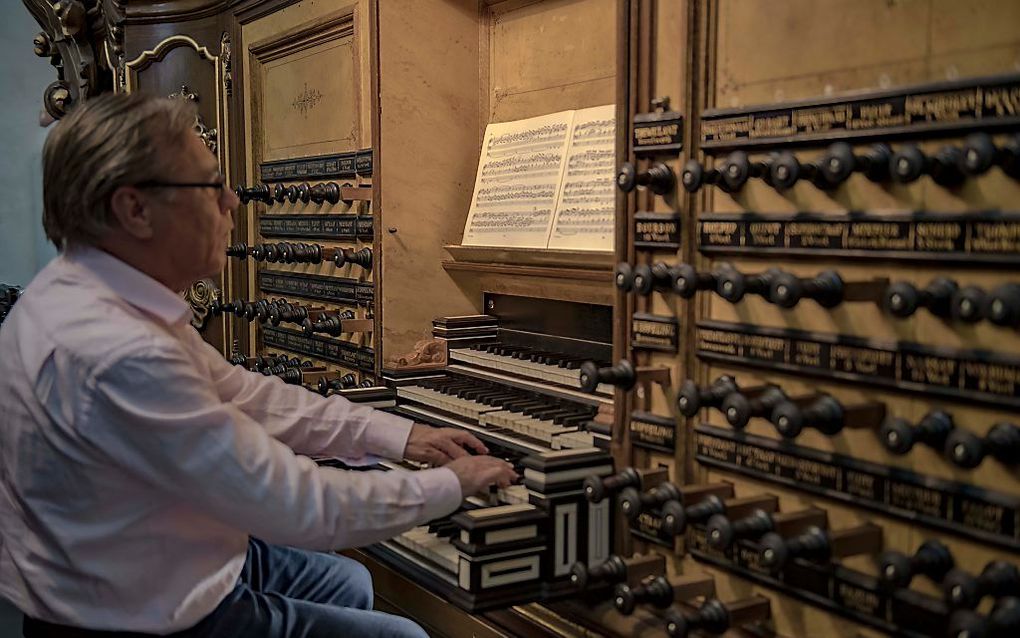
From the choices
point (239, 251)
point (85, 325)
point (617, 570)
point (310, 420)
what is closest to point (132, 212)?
point (85, 325)

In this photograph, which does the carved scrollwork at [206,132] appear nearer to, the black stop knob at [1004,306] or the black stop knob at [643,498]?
the black stop knob at [643,498]

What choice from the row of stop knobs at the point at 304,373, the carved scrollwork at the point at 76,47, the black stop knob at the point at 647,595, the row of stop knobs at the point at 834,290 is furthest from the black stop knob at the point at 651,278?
the carved scrollwork at the point at 76,47

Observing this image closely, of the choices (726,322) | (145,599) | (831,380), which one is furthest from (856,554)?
(145,599)

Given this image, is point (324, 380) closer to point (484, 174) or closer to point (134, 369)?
point (484, 174)

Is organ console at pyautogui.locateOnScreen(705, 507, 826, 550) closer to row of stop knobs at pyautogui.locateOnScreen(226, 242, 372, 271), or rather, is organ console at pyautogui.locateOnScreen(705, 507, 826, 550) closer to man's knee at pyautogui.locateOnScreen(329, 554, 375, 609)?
man's knee at pyautogui.locateOnScreen(329, 554, 375, 609)

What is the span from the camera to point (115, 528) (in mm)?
2002

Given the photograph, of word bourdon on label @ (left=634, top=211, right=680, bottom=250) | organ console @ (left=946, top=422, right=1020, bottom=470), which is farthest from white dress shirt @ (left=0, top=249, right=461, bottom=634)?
organ console @ (left=946, top=422, right=1020, bottom=470)

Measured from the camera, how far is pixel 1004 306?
5.52 ft

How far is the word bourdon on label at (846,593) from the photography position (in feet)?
6.29

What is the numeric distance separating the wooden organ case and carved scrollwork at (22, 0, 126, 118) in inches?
150

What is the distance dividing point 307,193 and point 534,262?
1425mm

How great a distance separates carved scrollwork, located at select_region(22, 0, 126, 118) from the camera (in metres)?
6.90

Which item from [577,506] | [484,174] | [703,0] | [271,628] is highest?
[703,0]

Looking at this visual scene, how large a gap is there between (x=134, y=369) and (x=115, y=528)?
347 millimetres
